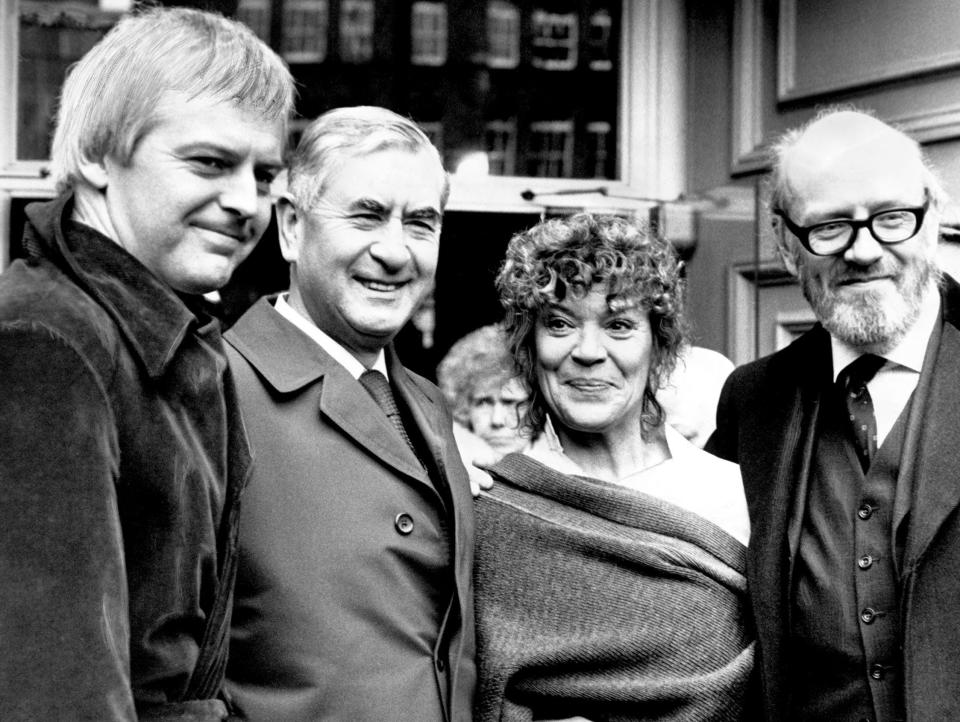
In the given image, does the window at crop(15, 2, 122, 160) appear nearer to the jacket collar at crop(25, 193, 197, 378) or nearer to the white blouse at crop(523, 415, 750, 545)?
the white blouse at crop(523, 415, 750, 545)

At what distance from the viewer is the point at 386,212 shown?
2207 mm

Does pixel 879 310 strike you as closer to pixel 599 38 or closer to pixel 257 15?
pixel 599 38

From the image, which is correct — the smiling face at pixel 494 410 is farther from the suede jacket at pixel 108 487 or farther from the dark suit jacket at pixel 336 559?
the suede jacket at pixel 108 487

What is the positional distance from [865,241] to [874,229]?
32mm

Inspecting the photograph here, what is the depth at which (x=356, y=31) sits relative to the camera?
395cm

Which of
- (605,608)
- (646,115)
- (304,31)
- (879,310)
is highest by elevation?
(304,31)

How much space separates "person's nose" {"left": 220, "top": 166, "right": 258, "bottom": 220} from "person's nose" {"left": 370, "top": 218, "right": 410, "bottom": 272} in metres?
0.58

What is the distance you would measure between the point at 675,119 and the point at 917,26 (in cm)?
96

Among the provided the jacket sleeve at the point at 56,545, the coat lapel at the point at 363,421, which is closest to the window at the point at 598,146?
the coat lapel at the point at 363,421

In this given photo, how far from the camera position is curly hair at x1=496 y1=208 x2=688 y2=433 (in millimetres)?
2477

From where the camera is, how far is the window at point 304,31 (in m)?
3.91

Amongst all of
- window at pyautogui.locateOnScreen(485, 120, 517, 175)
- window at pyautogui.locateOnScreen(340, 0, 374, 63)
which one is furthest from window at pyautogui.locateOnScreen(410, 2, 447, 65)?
window at pyautogui.locateOnScreen(485, 120, 517, 175)

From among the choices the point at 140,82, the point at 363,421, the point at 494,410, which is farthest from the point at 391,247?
the point at 494,410

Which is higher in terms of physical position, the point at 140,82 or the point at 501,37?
the point at 501,37
